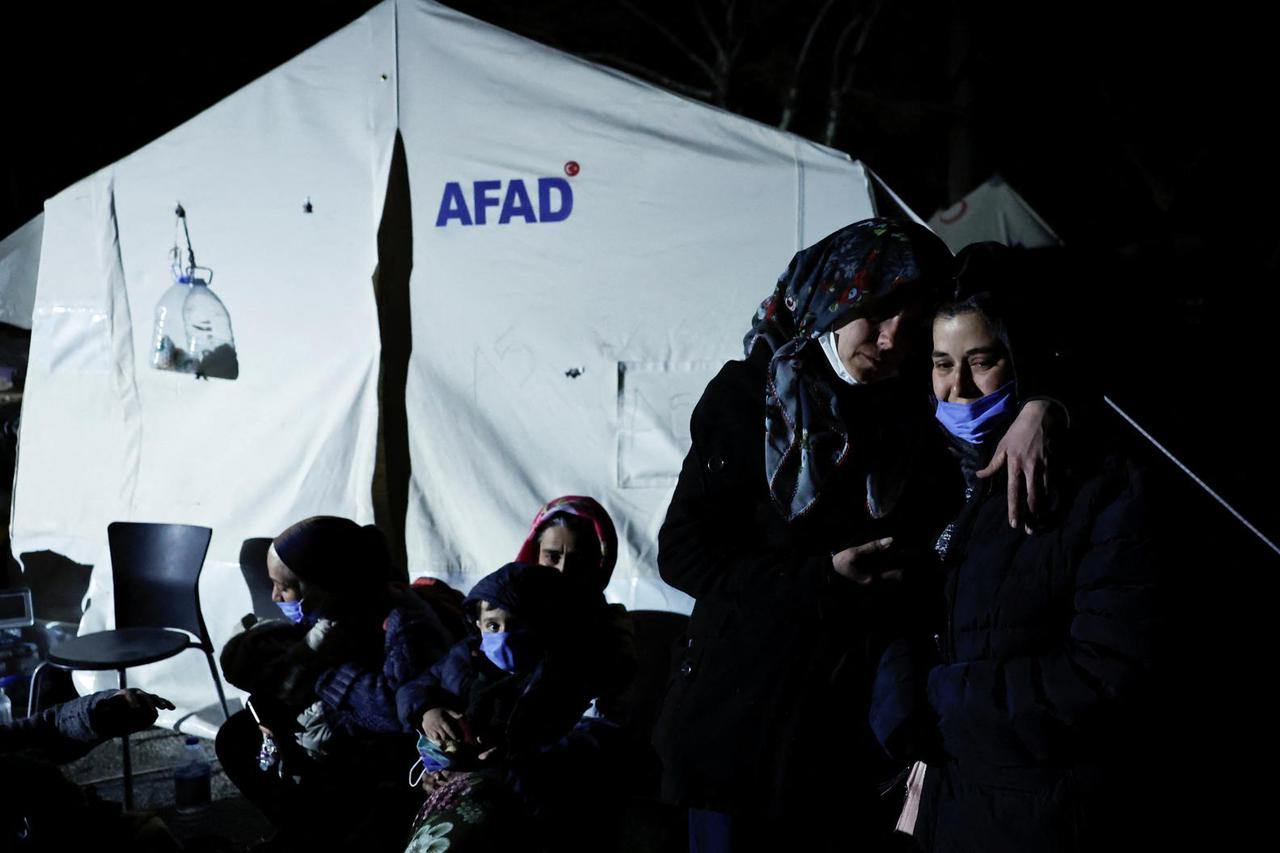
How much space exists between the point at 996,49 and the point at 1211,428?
619 centimetres

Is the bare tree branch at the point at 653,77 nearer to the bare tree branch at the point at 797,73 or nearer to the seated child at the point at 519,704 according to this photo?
the bare tree branch at the point at 797,73

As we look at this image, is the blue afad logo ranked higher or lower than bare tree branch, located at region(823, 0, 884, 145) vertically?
lower

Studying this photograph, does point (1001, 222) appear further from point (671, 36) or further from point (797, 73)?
point (671, 36)

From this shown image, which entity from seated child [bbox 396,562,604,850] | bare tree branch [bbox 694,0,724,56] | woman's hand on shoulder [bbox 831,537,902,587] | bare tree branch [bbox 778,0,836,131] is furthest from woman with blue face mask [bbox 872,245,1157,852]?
bare tree branch [bbox 694,0,724,56]

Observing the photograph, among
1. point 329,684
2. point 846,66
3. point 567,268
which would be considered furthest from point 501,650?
point 846,66

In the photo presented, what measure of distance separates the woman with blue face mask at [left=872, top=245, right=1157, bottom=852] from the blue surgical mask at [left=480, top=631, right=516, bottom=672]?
137 cm

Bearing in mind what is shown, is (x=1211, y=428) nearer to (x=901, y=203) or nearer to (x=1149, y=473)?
(x=901, y=203)

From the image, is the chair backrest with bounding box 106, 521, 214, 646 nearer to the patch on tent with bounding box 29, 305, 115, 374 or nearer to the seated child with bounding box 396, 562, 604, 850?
the patch on tent with bounding box 29, 305, 115, 374

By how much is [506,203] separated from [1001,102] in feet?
37.5

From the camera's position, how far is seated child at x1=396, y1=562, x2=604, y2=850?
106 inches

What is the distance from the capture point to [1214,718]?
163 inches

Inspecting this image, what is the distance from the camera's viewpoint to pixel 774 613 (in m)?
1.62

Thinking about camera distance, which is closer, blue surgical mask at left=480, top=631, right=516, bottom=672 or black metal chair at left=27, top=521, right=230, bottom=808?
blue surgical mask at left=480, top=631, right=516, bottom=672

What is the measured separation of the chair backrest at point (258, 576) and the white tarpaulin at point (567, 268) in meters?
0.70
